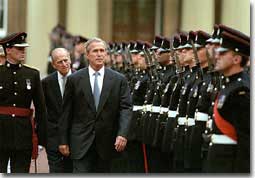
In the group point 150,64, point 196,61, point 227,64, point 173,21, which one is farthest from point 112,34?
point 227,64

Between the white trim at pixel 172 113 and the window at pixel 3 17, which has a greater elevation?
the window at pixel 3 17

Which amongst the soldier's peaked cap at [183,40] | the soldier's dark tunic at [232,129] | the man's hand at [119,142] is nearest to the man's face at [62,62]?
the soldier's peaked cap at [183,40]

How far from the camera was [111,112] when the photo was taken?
8.51 metres

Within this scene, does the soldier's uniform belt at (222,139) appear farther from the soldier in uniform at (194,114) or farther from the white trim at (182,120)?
the white trim at (182,120)

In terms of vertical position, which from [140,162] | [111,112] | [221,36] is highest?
[221,36]

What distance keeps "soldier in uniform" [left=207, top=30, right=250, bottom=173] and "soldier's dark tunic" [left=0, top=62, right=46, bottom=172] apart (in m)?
2.39

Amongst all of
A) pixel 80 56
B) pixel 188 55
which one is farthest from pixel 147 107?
pixel 80 56

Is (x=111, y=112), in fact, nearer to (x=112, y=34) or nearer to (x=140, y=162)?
(x=140, y=162)

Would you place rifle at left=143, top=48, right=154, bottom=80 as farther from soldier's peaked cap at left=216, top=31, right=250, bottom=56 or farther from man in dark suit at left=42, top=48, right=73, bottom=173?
soldier's peaked cap at left=216, top=31, right=250, bottom=56

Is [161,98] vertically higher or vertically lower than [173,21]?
lower

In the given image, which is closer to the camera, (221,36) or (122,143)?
(221,36)

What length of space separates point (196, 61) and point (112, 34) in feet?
51.9

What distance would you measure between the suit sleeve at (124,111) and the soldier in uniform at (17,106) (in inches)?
33.9

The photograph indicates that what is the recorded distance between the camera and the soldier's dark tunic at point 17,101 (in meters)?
8.62
